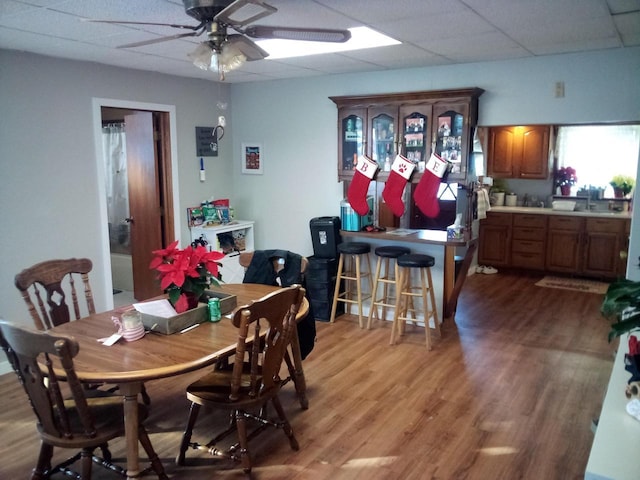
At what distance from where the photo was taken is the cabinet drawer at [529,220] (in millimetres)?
6574

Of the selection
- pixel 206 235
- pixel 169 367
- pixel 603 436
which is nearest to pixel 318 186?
pixel 206 235

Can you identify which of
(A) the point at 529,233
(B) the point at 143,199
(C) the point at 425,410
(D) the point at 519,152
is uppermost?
(D) the point at 519,152

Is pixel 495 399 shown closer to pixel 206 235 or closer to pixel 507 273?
pixel 206 235

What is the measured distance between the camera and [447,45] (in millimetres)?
3719

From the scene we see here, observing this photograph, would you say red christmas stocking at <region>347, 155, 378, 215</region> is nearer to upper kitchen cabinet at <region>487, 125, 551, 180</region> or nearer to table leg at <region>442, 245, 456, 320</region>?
table leg at <region>442, 245, 456, 320</region>

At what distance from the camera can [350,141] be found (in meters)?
5.03

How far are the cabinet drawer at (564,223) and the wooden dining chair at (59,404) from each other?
564cm

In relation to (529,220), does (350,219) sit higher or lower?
higher

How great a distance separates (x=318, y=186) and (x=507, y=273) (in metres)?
3.06

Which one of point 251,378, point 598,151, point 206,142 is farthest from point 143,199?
point 598,151

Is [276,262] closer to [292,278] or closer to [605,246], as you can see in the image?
[292,278]

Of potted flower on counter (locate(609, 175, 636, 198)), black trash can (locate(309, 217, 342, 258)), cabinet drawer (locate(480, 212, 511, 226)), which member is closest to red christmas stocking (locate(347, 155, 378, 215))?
black trash can (locate(309, 217, 342, 258))

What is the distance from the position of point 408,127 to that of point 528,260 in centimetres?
302

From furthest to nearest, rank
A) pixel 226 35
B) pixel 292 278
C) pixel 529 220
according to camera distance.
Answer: pixel 529 220, pixel 292 278, pixel 226 35
